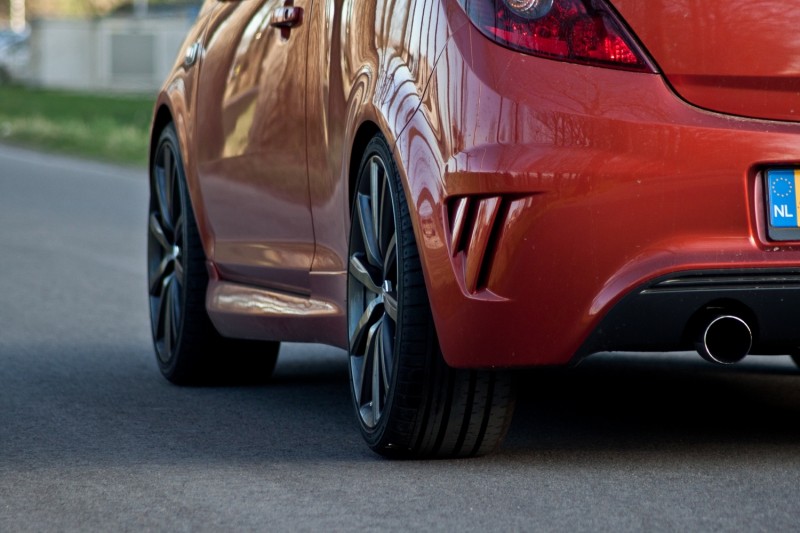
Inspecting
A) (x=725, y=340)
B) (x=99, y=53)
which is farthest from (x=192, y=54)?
(x=99, y=53)

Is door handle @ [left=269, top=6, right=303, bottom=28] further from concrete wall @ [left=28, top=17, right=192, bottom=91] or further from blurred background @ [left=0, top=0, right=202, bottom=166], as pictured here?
concrete wall @ [left=28, top=17, right=192, bottom=91]

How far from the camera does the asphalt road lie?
3836 millimetres

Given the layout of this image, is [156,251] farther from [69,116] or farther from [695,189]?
[69,116]

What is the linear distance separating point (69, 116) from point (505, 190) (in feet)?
102

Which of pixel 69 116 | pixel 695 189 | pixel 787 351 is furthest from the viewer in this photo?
pixel 69 116

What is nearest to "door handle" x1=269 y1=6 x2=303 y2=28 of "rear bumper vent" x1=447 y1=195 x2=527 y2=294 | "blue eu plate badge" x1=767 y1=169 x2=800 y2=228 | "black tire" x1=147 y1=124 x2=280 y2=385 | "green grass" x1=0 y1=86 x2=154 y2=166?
"black tire" x1=147 y1=124 x2=280 y2=385

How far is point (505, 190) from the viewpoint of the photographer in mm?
3900

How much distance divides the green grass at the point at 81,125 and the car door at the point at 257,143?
51.4 feet

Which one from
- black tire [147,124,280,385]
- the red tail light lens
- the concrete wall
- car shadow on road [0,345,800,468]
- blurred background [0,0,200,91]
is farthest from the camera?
the concrete wall

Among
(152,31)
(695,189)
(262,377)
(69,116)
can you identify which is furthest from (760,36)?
(152,31)

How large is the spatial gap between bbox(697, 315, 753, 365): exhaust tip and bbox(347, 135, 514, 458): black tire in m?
0.51

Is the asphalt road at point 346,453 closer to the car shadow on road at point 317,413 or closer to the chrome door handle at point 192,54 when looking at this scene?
the car shadow on road at point 317,413

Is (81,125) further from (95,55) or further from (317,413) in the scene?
(95,55)

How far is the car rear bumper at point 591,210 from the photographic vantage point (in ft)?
12.8
